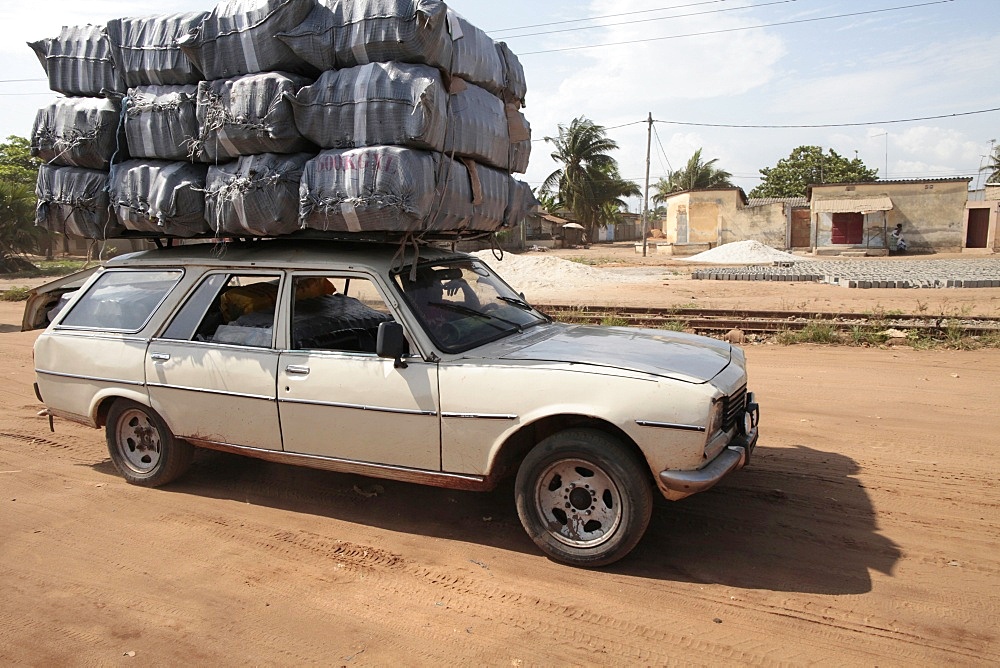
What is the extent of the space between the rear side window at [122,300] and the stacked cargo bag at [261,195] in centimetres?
77

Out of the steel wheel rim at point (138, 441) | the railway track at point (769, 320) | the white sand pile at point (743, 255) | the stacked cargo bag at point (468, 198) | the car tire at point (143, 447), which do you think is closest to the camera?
the stacked cargo bag at point (468, 198)

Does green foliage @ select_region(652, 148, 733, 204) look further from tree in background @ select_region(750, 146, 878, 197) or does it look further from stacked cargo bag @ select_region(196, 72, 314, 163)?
stacked cargo bag @ select_region(196, 72, 314, 163)

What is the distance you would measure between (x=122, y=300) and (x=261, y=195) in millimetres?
1563

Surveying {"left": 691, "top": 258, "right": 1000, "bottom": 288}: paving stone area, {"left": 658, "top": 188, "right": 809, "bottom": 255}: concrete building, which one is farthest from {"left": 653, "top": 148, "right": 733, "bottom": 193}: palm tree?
{"left": 691, "top": 258, "right": 1000, "bottom": 288}: paving stone area

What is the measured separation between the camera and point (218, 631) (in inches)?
131

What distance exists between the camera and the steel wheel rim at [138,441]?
5145 millimetres

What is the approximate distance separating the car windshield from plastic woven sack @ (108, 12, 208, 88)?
222 cm

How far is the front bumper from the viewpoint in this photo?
11.5 ft

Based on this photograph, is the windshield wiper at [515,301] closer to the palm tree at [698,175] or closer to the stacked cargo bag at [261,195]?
the stacked cargo bag at [261,195]

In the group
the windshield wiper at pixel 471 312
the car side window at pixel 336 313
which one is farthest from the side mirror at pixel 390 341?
the windshield wiper at pixel 471 312

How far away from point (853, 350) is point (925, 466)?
4.93m

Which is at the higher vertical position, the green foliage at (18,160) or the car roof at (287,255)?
the green foliage at (18,160)

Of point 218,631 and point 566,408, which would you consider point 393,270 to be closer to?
point 566,408

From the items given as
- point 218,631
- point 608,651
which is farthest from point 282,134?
point 608,651
